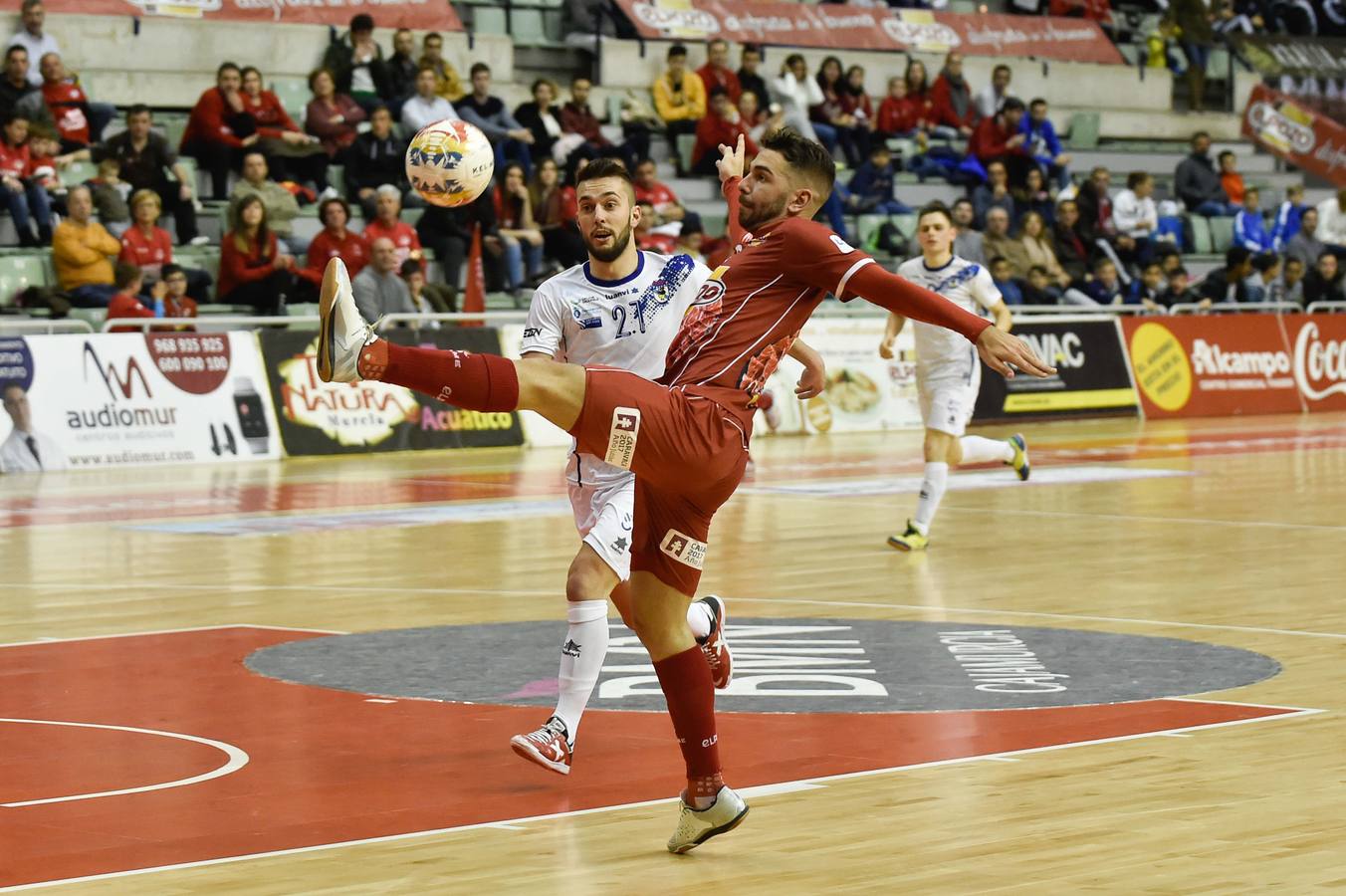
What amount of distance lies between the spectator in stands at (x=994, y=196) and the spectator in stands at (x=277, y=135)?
10.4m

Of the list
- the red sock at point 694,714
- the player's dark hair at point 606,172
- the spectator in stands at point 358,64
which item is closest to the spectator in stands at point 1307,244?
the spectator in stands at point 358,64

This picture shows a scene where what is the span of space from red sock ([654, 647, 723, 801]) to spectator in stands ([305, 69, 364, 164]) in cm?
1989

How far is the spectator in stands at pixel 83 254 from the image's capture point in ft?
72.2

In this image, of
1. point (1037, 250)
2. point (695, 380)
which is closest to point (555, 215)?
point (1037, 250)

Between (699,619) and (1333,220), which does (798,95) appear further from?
(699,619)

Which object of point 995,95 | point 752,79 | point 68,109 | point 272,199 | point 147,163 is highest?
point 752,79

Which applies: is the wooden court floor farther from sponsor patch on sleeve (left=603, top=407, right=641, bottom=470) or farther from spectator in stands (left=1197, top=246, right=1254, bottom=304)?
spectator in stands (left=1197, top=246, right=1254, bottom=304)

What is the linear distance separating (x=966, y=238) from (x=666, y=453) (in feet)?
76.1

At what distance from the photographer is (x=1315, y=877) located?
581 cm

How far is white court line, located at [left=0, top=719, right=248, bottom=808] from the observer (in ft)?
22.9

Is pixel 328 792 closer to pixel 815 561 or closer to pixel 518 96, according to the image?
pixel 815 561

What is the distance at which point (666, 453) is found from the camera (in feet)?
21.8

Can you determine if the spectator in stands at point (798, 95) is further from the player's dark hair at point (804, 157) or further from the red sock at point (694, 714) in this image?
the red sock at point (694, 714)

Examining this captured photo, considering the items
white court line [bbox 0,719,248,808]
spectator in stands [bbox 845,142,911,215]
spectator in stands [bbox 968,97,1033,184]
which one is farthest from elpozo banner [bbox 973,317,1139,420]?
white court line [bbox 0,719,248,808]
